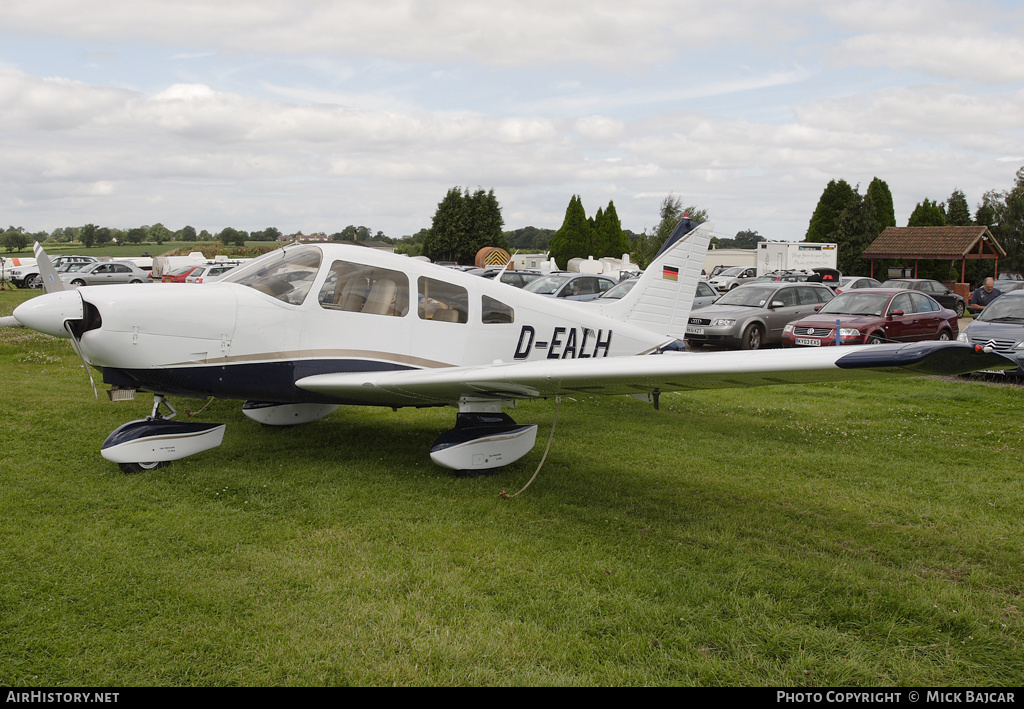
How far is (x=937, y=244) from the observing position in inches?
1495

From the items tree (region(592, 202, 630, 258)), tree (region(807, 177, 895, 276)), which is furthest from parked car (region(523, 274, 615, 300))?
tree (region(592, 202, 630, 258))

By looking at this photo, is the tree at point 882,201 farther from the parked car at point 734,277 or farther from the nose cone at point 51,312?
the nose cone at point 51,312

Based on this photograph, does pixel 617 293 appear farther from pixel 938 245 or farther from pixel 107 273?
pixel 107 273

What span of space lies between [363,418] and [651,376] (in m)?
5.20

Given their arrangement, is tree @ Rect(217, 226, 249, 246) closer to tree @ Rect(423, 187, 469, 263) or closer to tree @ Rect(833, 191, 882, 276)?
tree @ Rect(423, 187, 469, 263)

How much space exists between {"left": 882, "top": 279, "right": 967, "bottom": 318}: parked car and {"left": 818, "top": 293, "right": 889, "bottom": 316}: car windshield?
32.6 ft

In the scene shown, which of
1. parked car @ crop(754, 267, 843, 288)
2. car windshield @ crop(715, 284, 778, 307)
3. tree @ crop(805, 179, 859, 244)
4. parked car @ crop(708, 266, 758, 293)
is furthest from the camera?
tree @ crop(805, 179, 859, 244)

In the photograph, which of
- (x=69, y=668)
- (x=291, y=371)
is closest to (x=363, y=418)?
(x=291, y=371)

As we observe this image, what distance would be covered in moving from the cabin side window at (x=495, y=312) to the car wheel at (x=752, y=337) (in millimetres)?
9865

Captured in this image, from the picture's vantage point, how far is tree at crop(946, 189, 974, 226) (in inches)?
2069

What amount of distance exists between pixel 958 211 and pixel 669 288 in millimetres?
54770

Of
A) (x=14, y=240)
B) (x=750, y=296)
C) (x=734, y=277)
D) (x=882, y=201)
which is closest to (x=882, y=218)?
(x=882, y=201)

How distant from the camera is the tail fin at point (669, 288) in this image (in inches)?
351

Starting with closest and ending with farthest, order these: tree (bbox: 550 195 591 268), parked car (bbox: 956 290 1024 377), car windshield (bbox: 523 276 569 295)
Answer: parked car (bbox: 956 290 1024 377) < car windshield (bbox: 523 276 569 295) < tree (bbox: 550 195 591 268)
